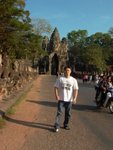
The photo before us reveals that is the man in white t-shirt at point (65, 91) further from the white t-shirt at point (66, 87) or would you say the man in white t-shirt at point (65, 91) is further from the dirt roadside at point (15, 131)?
the dirt roadside at point (15, 131)

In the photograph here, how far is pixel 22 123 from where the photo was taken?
10836 millimetres

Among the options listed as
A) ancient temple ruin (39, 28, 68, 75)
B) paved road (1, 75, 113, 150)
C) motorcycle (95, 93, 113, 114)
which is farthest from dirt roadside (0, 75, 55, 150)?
ancient temple ruin (39, 28, 68, 75)

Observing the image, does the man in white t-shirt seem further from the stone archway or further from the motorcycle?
the stone archway

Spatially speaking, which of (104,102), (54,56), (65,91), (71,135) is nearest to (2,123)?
(65,91)

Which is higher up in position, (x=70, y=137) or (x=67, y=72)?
(x=67, y=72)

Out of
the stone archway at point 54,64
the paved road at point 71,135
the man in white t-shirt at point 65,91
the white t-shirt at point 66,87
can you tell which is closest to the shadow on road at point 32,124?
the paved road at point 71,135

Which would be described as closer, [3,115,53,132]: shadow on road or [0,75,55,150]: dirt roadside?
[0,75,55,150]: dirt roadside

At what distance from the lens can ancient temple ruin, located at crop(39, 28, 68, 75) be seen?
350ft

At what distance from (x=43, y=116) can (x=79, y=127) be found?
2463mm

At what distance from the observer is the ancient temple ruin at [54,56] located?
10681 cm

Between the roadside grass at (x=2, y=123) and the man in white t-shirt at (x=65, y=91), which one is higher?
the man in white t-shirt at (x=65, y=91)

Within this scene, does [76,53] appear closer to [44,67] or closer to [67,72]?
[44,67]

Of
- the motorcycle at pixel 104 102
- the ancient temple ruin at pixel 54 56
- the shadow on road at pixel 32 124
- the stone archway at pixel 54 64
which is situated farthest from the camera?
the stone archway at pixel 54 64

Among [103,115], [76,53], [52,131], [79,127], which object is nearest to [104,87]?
[103,115]
